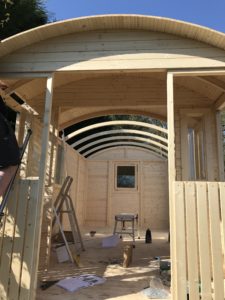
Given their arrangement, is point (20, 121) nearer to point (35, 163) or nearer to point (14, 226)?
point (35, 163)

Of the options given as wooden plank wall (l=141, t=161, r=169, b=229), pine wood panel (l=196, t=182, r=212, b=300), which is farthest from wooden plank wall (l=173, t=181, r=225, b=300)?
wooden plank wall (l=141, t=161, r=169, b=229)

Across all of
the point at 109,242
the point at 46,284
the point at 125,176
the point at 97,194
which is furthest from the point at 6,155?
the point at 125,176

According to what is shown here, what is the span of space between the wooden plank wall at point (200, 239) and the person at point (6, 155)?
1787 mm

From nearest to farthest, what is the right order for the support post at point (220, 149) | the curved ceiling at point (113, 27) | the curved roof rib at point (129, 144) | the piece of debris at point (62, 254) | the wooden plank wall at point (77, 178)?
the curved ceiling at point (113, 27)
the support post at point (220, 149)
the piece of debris at point (62, 254)
the wooden plank wall at point (77, 178)
the curved roof rib at point (129, 144)

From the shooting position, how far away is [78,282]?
365 centimetres

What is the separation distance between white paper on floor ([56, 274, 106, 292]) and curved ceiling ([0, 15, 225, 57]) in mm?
3164

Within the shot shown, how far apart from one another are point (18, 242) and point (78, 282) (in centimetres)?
114

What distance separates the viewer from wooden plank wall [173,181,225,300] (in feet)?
9.17

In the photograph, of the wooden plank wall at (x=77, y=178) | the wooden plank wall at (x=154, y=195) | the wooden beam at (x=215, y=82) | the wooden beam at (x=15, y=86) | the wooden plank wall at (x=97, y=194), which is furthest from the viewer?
the wooden plank wall at (x=97, y=194)

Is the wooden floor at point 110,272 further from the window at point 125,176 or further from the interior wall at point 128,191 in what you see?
the window at point 125,176

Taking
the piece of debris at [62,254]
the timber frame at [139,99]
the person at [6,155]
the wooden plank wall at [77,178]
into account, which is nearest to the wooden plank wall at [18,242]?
the timber frame at [139,99]

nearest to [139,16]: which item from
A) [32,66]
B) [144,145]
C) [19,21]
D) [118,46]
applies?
[118,46]

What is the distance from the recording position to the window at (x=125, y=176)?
38.9 ft

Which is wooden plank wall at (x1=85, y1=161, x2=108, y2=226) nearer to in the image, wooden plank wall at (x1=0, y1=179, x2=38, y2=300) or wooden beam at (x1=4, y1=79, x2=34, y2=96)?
wooden beam at (x1=4, y1=79, x2=34, y2=96)
